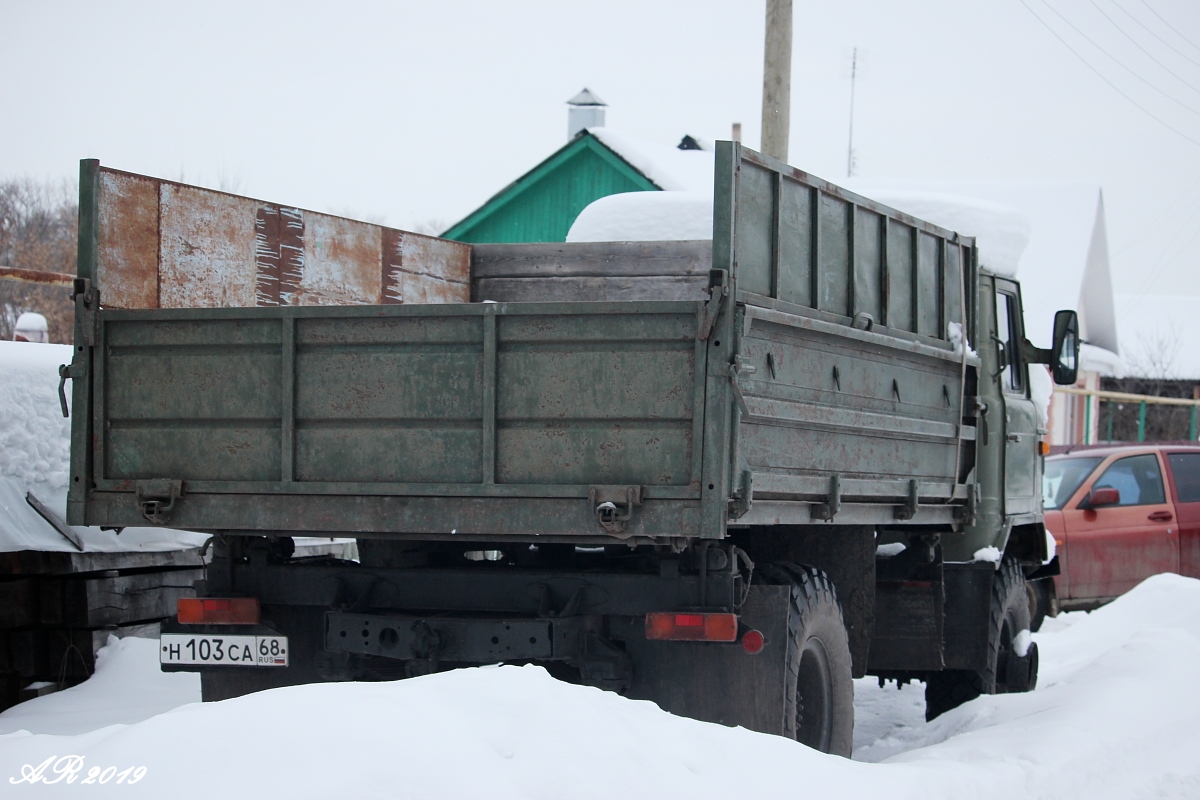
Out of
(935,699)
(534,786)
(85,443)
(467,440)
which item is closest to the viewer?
(534,786)

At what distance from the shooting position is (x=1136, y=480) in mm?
12211

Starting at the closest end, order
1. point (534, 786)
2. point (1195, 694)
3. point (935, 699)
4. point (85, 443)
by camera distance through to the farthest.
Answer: point (534, 786) → point (85, 443) → point (1195, 694) → point (935, 699)

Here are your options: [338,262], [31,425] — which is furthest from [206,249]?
[31,425]

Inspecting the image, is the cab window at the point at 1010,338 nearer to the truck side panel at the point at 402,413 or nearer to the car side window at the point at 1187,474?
the truck side panel at the point at 402,413

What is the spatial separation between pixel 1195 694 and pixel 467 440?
4.20 metres

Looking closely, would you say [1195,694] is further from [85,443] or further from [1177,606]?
[85,443]

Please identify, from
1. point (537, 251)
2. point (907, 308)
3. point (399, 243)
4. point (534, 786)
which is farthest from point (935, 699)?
point (534, 786)

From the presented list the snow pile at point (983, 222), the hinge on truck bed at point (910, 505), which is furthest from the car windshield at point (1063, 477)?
the hinge on truck bed at point (910, 505)

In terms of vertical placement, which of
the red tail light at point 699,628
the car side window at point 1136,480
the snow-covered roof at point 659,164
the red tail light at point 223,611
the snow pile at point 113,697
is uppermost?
the snow-covered roof at point 659,164

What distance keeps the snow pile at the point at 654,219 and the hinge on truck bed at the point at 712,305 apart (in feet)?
9.21

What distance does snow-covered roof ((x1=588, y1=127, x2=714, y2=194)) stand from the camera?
21.2 meters

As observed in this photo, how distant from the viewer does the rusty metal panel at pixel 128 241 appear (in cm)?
502

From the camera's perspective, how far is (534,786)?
339 cm

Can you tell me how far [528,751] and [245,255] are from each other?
313 cm
